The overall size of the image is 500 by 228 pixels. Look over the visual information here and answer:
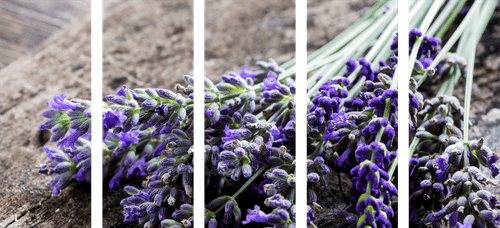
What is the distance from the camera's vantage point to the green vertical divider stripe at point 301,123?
49 centimetres

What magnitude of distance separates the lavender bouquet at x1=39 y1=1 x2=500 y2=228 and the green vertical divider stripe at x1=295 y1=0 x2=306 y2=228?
11 mm

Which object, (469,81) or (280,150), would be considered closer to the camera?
(280,150)

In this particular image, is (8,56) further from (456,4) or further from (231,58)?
(456,4)

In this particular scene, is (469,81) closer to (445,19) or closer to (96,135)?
(445,19)

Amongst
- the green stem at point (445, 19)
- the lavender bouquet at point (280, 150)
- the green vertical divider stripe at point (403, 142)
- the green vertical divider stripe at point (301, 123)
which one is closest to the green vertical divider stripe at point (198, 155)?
the lavender bouquet at point (280, 150)

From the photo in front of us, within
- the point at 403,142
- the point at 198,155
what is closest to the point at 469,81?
the point at 403,142

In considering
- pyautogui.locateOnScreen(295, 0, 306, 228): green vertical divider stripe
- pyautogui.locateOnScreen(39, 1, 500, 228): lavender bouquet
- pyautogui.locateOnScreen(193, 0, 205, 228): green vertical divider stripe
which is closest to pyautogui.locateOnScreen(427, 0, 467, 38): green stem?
pyautogui.locateOnScreen(39, 1, 500, 228): lavender bouquet

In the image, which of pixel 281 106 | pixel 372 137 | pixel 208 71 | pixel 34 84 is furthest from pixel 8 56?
pixel 372 137

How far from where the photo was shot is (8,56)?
111 cm

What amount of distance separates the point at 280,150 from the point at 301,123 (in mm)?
69

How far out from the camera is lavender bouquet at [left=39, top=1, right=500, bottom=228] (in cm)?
46

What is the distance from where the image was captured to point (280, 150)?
1.61ft

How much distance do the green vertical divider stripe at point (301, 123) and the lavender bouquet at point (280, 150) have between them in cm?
1

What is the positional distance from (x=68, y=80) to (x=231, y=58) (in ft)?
1.32
